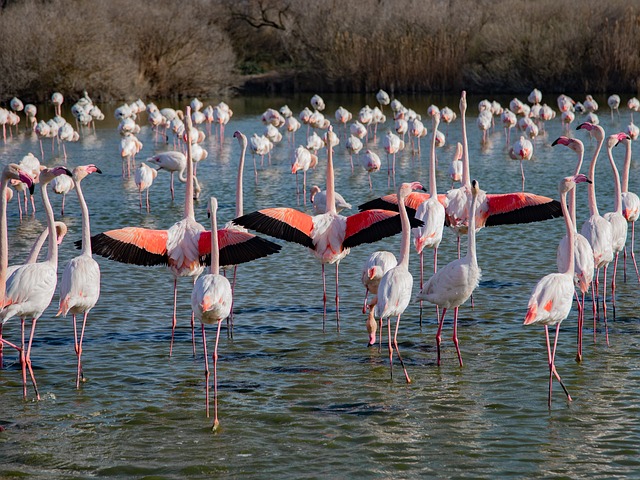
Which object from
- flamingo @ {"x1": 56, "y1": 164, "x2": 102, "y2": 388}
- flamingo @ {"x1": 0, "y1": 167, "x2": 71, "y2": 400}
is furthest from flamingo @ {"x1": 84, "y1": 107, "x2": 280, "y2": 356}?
flamingo @ {"x1": 0, "y1": 167, "x2": 71, "y2": 400}

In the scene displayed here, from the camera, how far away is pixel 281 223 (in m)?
6.98

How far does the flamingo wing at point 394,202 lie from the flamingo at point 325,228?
0.31m

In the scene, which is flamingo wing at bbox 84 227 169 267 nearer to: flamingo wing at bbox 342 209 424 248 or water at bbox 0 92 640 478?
water at bbox 0 92 640 478

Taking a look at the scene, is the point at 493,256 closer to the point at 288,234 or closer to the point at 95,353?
the point at 288,234

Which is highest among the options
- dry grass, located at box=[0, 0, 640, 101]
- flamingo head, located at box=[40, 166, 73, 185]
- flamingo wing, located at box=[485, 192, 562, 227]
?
dry grass, located at box=[0, 0, 640, 101]

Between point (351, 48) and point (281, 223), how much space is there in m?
24.5

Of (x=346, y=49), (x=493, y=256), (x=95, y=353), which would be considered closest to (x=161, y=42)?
(x=346, y=49)

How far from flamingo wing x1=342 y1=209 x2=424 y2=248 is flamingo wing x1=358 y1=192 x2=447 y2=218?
1.00 ft

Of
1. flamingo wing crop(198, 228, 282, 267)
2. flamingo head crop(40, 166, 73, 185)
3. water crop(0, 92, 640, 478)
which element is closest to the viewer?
water crop(0, 92, 640, 478)

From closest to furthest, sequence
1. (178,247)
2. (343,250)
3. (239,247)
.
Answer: (239,247), (178,247), (343,250)

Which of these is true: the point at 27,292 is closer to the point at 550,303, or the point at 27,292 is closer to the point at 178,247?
the point at 178,247

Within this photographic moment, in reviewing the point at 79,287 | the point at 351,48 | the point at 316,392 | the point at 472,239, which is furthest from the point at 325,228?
the point at 351,48

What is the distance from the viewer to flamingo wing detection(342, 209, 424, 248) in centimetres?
699

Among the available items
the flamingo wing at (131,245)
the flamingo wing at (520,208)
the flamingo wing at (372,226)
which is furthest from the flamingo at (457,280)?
the flamingo wing at (131,245)
